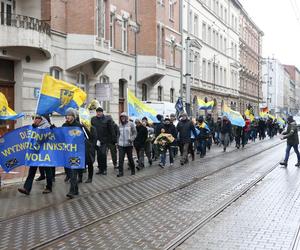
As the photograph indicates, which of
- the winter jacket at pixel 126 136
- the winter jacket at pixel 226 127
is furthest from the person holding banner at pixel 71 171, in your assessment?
the winter jacket at pixel 226 127

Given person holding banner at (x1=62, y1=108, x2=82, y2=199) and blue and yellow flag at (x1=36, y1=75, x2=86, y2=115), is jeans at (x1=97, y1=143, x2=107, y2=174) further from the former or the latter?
person holding banner at (x1=62, y1=108, x2=82, y2=199)

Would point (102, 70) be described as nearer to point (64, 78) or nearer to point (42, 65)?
point (64, 78)

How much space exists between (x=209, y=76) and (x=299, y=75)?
131126mm

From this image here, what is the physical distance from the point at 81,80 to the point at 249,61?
57.3 meters

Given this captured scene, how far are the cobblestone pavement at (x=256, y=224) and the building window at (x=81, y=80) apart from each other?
1546 cm

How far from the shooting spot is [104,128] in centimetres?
1547

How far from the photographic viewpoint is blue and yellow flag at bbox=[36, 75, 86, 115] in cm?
1190

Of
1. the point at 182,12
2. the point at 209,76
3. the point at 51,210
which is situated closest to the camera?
the point at 51,210

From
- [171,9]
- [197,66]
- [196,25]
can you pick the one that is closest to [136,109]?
[171,9]

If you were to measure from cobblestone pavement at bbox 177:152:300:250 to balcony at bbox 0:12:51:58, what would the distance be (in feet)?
38.6

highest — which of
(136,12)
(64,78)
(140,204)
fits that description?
(136,12)

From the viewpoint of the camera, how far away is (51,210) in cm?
962

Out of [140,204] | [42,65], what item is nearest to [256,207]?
[140,204]

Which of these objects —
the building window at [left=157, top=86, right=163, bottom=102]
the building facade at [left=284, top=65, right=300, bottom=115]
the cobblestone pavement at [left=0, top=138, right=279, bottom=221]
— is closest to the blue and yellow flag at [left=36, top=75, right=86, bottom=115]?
the cobblestone pavement at [left=0, top=138, right=279, bottom=221]
